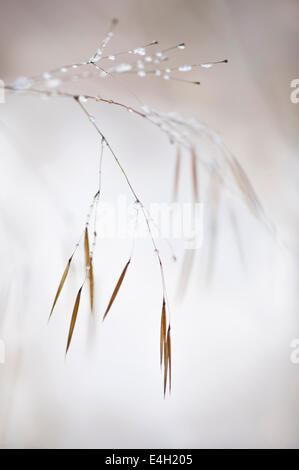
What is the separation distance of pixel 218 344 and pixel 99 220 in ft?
1.87

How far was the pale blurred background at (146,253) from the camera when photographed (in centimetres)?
112

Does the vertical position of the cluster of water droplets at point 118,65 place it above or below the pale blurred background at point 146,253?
above

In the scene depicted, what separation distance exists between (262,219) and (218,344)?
1.45 feet

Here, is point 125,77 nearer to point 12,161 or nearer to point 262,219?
point 12,161

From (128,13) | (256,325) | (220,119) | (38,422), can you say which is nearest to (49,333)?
(38,422)

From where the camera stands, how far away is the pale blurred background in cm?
112

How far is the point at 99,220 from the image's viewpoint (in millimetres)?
1141

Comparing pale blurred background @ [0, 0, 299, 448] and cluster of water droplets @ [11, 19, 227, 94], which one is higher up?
cluster of water droplets @ [11, 19, 227, 94]

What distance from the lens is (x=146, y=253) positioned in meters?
1.15

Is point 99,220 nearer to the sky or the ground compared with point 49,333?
nearer to the sky

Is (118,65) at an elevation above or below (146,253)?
above

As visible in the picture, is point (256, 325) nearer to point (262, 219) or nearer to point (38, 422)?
point (262, 219)

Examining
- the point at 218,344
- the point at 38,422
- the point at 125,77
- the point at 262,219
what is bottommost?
the point at 38,422
